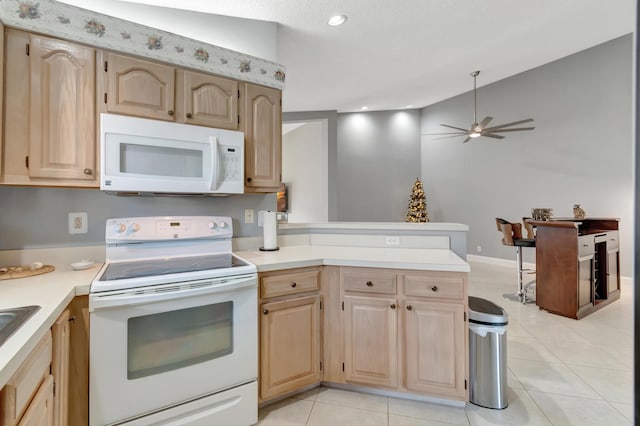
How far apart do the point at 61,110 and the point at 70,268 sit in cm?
87

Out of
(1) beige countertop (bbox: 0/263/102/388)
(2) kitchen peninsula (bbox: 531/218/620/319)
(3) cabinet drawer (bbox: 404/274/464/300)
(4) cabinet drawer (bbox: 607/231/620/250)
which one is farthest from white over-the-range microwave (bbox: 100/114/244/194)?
(4) cabinet drawer (bbox: 607/231/620/250)

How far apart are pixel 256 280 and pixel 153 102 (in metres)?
1.22

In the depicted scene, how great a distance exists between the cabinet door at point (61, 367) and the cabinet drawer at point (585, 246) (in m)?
4.36

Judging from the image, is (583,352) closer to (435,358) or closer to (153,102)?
(435,358)

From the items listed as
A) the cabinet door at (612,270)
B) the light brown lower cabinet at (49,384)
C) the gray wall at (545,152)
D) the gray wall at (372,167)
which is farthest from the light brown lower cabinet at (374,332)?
the gray wall at (372,167)

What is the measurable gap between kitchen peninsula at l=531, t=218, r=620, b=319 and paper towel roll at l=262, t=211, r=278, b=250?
324cm

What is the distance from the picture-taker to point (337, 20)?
270cm

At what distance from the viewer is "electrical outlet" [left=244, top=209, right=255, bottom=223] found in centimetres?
229

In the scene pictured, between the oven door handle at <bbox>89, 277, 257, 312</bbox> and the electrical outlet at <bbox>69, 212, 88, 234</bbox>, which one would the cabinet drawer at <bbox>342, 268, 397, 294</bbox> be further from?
the electrical outlet at <bbox>69, 212, 88, 234</bbox>

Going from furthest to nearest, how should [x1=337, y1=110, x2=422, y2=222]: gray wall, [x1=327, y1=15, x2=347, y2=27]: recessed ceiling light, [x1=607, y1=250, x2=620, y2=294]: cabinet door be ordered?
1. [x1=337, y1=110, x2=422, y2=222]: gray wall
2. [x1=607, y1=250, x2=620, y2=294]: cabinet door
3. [x1=327, y1=15, x2=347, y2=27]: recessed ceiling light

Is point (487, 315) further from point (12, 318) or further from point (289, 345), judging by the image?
point (12, 318)

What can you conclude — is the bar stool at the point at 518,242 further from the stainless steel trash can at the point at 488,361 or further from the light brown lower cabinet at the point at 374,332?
the light brown lower cabinet at the point at 374,332

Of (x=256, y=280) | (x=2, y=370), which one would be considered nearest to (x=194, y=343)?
(x=256, y=280)

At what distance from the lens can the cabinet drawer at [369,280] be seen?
1783mm
